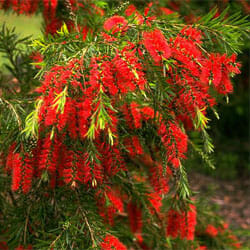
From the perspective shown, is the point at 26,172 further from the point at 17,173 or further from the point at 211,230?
the point at 211,230

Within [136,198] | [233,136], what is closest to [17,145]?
[136,198]

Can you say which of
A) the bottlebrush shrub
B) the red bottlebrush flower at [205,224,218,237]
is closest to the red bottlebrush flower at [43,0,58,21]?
the bottlebrush shrub

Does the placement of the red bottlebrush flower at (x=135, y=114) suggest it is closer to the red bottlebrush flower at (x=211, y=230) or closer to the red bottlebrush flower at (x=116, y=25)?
the red bottlebrush flower at (x=116, y=25)

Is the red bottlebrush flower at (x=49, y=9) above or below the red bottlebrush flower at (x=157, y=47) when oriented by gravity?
above

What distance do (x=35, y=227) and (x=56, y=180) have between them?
227mm

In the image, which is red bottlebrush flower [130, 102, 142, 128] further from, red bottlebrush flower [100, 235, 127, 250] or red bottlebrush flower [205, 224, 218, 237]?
red bottlebrush flower [205, 224, 218, 237]

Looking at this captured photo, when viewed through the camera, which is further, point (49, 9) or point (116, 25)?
point (49, 9)

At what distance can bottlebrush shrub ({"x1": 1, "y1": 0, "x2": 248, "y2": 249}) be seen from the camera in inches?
31.5

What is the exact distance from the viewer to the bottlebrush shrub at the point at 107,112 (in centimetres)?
80

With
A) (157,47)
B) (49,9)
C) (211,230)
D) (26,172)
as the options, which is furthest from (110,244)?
(211,230)

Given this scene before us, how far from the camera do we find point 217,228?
1.93 metres

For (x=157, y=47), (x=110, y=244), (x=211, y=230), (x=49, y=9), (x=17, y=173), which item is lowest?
(x=211, y=230)

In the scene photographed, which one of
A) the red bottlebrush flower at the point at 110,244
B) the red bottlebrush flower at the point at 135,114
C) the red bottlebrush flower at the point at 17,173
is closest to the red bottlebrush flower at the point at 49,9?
the red bottlebrush flower at the point at 135,114

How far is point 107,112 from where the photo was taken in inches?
33.7
